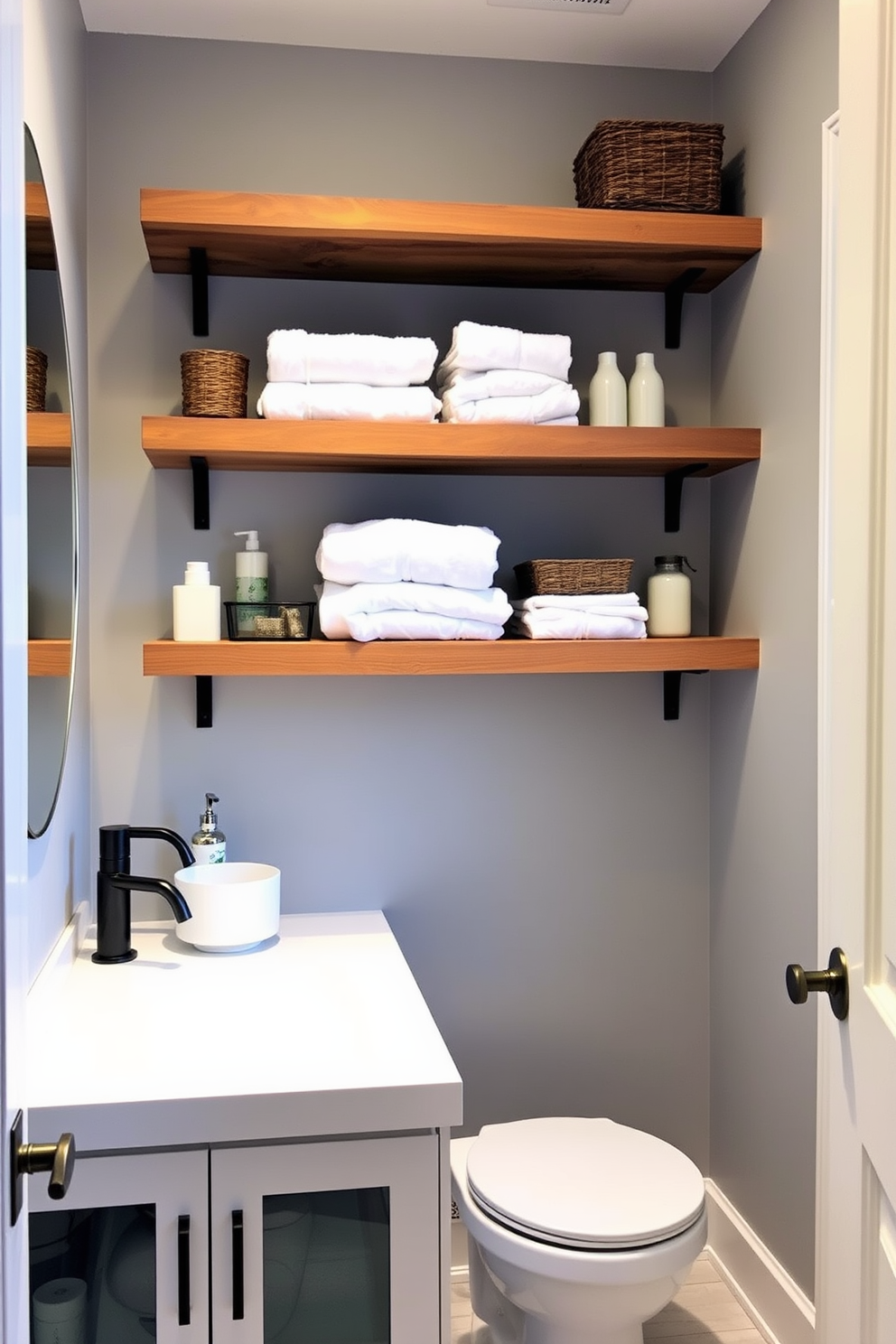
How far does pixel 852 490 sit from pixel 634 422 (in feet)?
3.72

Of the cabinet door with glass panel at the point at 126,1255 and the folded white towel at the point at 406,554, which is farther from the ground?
the folded white towel at the point at 406,554

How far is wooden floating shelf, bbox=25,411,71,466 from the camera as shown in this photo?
5.03 feet

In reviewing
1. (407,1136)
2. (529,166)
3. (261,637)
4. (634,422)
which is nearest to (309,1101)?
(407,1136)

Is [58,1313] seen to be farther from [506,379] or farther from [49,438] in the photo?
[506,379]

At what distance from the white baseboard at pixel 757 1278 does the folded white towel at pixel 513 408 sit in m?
1.59

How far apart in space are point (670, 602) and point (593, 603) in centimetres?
21

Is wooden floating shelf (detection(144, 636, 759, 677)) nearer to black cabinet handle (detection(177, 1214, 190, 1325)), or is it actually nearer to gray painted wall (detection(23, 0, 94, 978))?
gray painted wall (detection(23, 0, 94, 978))

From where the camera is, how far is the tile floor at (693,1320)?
6.88ft

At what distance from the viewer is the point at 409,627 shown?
202 cm

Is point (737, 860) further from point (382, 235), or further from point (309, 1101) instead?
point (382, 235)

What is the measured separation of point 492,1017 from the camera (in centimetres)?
235

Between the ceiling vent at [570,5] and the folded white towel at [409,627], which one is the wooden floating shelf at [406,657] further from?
the ceiling vent at [570,5]

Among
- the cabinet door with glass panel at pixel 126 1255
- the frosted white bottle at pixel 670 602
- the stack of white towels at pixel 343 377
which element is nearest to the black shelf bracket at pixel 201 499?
the stack of white towels at pixel 343 377

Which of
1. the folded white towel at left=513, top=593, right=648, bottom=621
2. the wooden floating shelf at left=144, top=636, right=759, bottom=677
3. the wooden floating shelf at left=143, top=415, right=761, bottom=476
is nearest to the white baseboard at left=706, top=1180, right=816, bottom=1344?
the wooden floating shelf at left=144, top=636, right=759, bottom=677
